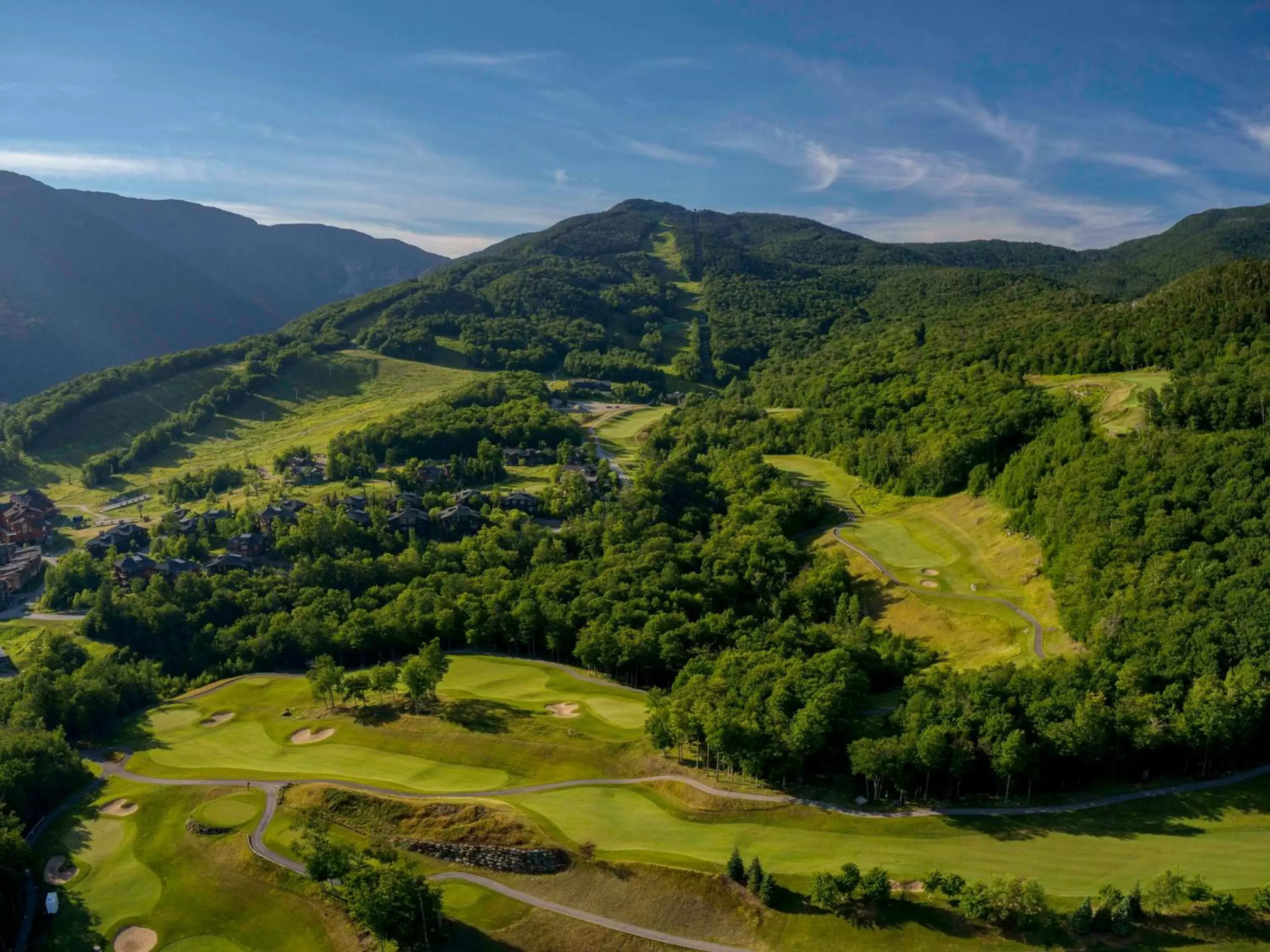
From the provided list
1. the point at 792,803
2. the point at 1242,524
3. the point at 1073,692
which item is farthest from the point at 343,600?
the point at 1242,524

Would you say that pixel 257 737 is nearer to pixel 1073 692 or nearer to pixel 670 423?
pixel 1073 692

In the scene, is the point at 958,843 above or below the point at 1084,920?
below

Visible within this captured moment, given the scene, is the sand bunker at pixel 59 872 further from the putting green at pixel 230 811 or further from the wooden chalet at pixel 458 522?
the wooden chalet at pixel 458 522

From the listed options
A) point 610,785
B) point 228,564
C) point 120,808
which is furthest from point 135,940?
point 228,564

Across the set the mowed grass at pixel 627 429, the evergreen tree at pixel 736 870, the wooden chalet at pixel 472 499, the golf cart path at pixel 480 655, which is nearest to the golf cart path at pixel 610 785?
the evergreen tree at pixel 736 870

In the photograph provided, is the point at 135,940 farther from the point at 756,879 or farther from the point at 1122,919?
the point at 1122,919

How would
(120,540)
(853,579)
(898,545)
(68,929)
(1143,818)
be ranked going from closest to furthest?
(1143,818), (68,929), (853,579), (898,545), (120,540)
